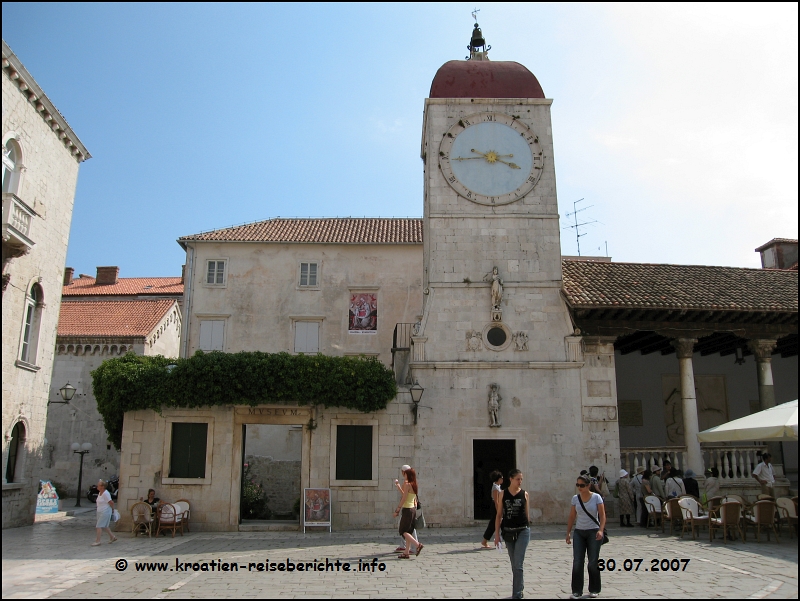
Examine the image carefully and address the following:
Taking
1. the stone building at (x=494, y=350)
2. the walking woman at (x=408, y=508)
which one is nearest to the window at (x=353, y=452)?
the stone building at (x=494, y=350)

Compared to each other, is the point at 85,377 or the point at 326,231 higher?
the point at 326,231

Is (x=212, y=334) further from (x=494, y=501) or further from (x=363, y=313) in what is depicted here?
(x=494, y=501)

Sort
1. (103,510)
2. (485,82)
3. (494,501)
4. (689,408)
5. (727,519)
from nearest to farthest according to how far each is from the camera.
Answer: (494,501)
(727,519)
(103,510)
(689,408)
(485,82)

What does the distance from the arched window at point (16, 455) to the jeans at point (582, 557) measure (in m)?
15.2

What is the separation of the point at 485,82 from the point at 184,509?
578 inches

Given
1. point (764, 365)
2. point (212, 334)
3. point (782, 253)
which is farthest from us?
point (212, 334)

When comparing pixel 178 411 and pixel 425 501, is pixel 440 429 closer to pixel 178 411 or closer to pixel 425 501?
pixel 425 501

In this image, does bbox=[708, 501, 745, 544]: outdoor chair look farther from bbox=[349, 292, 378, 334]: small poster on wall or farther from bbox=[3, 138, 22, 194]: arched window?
bbox=[3, 138, 22, 194]: arched window

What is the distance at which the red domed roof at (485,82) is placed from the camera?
19203 mm

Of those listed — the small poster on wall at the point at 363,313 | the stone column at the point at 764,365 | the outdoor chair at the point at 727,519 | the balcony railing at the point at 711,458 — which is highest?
the small poster on wall at the point at 363,313

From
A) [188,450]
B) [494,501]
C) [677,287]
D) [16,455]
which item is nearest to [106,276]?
[16,455]

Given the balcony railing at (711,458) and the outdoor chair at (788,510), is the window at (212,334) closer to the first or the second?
the balcony railing at (711,458)

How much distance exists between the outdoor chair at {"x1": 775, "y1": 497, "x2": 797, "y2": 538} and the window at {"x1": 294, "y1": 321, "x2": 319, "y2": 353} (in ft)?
59.3

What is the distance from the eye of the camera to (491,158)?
61.2 ft
